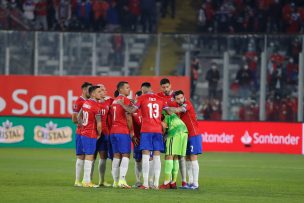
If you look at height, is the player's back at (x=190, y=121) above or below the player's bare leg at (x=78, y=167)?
above

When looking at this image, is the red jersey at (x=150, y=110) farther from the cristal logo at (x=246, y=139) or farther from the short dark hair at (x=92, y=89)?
the cristal logo at (x=246, y=139)

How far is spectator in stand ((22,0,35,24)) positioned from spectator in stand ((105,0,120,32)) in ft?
9.86

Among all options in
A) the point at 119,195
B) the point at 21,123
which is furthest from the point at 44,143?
the point at 119,195

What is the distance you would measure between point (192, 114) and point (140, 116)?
112cm

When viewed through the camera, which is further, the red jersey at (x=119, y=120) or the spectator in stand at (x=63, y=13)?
the spectator in stand at (x=63, y=13)

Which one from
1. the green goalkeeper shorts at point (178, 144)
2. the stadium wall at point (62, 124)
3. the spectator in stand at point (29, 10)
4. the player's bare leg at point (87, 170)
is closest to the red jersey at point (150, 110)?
the green goalkeeper shorts at point (178, 144)

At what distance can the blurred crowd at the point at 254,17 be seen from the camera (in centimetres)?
4056

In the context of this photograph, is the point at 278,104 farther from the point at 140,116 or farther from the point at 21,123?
the point at 140,116

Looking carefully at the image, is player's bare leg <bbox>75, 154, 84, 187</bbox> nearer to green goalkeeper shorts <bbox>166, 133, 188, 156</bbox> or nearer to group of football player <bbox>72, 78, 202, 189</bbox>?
group of football player <bbox>72, 78, 202, 189</bbox>

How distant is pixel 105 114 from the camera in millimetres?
21047

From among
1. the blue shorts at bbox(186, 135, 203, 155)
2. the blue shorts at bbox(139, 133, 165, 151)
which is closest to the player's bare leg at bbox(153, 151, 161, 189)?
the blue shorts at bbox(139, 133, 165, 151)

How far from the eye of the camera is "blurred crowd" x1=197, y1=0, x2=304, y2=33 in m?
40.6

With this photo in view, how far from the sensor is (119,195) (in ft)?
61.2

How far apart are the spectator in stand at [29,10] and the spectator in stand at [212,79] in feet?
27.2
